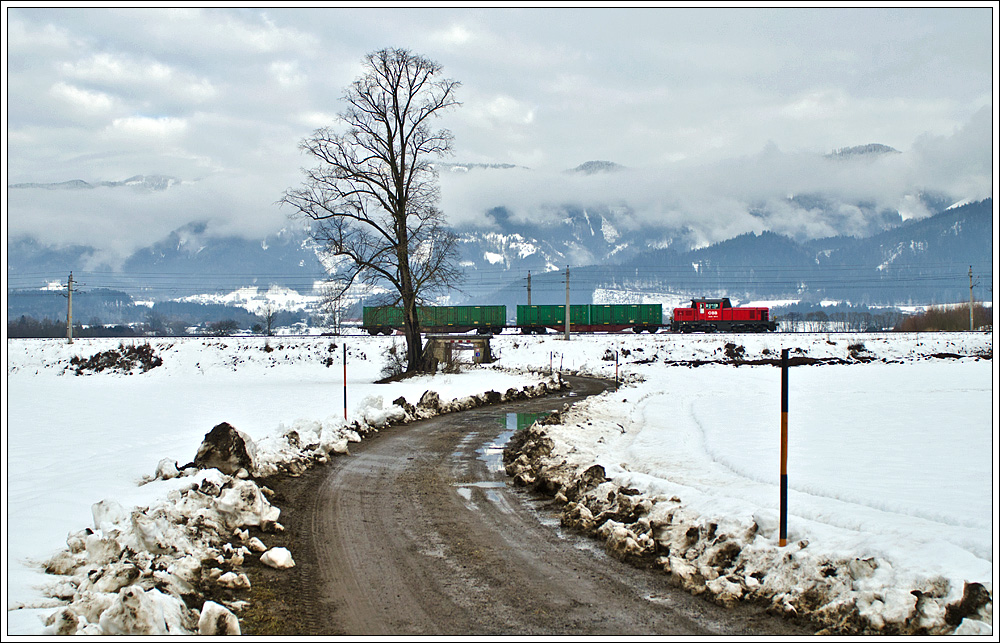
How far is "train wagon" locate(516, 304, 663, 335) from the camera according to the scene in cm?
6906

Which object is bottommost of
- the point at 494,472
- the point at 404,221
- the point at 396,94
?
the point at 494,472

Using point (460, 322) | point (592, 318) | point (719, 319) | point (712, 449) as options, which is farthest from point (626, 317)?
point (712, 449)

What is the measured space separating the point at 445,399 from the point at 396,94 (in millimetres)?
15198

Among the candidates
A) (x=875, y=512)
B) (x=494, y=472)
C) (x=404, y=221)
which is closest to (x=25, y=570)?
(x=494, y=472)

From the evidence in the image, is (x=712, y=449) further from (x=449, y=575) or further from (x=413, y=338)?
(x=413, y=338)

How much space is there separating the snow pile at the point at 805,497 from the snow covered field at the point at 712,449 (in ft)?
0.09

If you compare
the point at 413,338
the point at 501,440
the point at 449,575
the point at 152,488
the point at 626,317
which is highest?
the point at 626,317

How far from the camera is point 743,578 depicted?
538cm

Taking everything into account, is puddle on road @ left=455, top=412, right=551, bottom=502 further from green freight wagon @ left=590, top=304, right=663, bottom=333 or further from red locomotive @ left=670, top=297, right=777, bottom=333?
green freight wagon @ left=590, top=304, right=663, bottom=333

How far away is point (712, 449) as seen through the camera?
11570 millimetres

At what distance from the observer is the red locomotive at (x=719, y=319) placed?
62987 mm

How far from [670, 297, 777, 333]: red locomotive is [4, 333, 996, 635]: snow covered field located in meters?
27.6

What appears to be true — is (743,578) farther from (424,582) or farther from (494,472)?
(494,472)

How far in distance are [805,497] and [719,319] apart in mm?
59341
